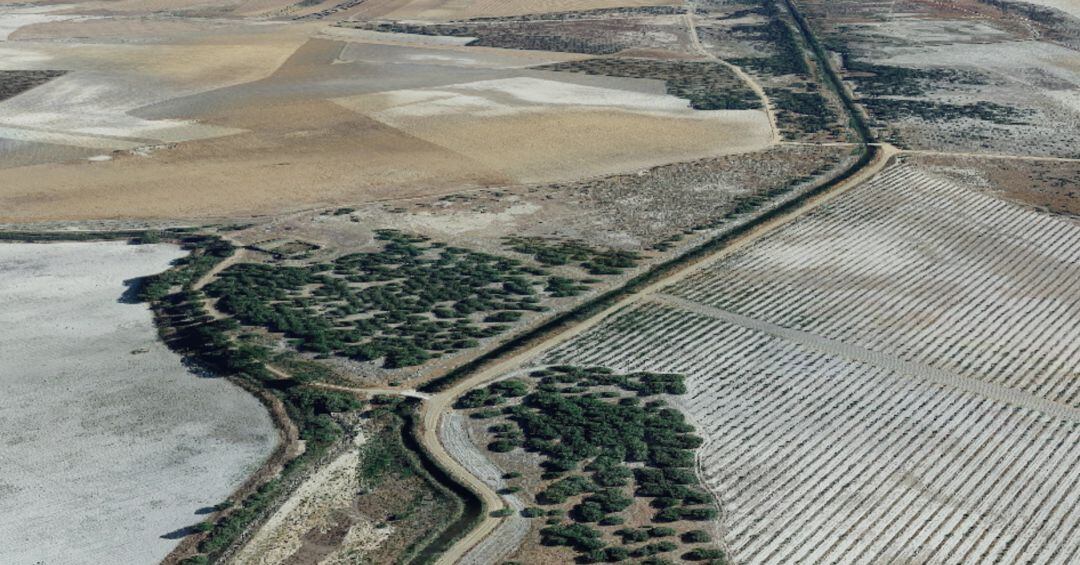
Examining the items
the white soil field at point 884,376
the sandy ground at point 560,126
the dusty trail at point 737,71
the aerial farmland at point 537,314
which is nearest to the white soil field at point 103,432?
the aerial farmland at point 537,314

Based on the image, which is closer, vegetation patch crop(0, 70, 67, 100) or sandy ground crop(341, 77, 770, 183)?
sandy ground crop(341, 77, 770, 183)

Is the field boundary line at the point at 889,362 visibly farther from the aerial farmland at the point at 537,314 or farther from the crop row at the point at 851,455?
the crop row at the point at 851,455

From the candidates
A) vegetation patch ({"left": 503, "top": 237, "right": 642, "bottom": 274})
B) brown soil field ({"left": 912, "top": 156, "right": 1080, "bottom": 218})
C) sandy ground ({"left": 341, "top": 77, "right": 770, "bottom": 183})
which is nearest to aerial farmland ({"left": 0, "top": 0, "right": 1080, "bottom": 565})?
vegetation patch ({"left": 503, "top": 237, "right": 642, "bottom": 274})

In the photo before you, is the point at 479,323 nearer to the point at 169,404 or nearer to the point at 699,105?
the point at 169,404

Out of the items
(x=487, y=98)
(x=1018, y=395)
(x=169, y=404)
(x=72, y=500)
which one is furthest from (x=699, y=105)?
(x=72, y=500)

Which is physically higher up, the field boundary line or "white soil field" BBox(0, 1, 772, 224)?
"white soil field" BBox(0, 1, 772, 224)

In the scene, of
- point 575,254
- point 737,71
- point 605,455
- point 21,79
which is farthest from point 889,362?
point 21,79

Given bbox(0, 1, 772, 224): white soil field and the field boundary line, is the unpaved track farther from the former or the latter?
bbox(0, 1, 772, 224): white soil field

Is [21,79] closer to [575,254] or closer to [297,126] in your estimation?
[297,126]
